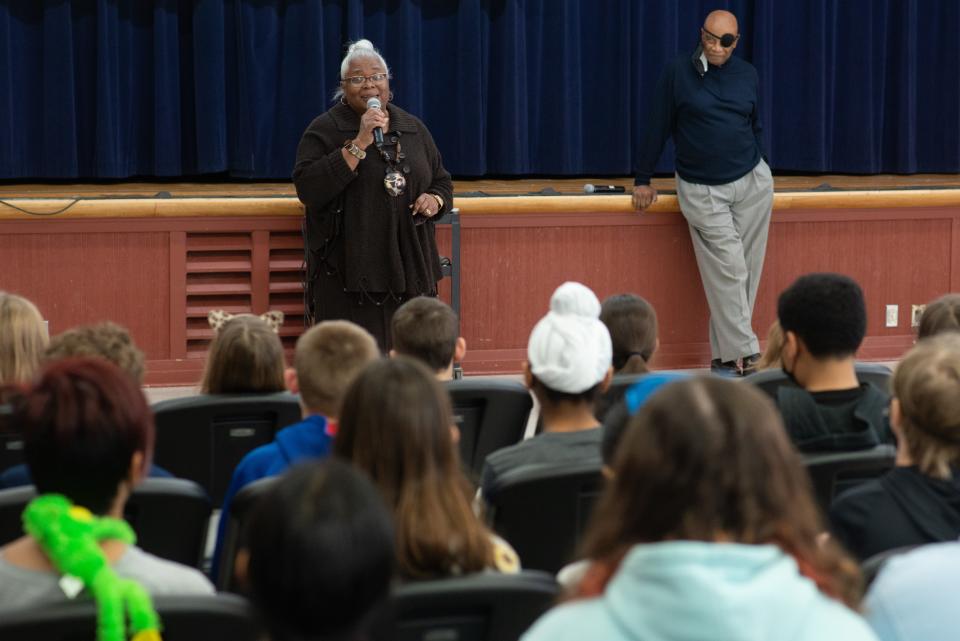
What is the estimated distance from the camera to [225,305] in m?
7.20

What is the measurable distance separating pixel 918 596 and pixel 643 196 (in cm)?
542

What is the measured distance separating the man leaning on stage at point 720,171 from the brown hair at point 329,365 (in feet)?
14.0

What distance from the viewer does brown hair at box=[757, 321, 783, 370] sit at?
4.11m

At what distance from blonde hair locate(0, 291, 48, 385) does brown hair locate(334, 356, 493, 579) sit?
157cm

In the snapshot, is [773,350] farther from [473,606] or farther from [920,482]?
[473,606]

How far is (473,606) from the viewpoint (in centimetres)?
213

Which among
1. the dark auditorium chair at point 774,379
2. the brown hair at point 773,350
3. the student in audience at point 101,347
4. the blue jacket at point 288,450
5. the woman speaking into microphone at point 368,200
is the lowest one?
the blue jacket at point 288,450

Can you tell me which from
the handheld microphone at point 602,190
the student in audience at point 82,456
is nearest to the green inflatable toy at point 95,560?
the student in audience at point 82,456

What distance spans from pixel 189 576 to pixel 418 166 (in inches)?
146

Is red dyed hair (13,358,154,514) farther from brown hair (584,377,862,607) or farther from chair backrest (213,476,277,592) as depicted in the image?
brown hair (584,377,862,607)

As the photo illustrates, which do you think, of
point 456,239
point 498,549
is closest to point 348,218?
point 456,239

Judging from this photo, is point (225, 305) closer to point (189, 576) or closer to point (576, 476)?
point (576, 476)

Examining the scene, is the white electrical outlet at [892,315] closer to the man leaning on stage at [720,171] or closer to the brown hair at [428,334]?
the man leaning on stage at [720,171]

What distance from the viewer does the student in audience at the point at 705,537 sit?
64.5 inches
